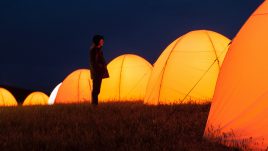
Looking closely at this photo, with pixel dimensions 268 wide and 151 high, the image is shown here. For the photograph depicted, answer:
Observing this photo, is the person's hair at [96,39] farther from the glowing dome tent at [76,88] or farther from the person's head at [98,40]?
the glowing dome tent at [76,88]

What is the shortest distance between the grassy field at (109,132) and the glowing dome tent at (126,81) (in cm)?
1043

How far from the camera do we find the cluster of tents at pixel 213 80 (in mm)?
5754

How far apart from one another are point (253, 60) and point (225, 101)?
0.71m

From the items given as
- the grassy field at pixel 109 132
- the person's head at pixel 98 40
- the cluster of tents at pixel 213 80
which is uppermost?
the person's head at pixel 98 40

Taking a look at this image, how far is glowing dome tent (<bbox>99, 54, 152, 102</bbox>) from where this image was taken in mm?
19578

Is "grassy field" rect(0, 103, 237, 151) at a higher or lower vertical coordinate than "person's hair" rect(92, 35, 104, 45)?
lower

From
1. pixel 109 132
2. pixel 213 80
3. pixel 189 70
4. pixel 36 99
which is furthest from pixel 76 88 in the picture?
pixel 109 132

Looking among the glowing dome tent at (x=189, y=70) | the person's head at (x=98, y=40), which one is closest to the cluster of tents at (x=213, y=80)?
the glowing dome tent at (x=189, y=70)

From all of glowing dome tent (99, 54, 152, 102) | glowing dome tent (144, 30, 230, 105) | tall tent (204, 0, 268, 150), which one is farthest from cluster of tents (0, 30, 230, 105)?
glowing dome tent (99, 54, 152, 102)

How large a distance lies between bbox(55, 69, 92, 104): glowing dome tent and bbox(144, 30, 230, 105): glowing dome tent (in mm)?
10759

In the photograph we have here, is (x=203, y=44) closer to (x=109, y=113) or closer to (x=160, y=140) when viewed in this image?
(x=109, y=113)

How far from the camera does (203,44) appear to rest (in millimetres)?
13008

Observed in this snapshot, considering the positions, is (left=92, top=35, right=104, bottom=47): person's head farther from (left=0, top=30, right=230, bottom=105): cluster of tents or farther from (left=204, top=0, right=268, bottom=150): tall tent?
(left=204, top=0, right=268, bottom=150): tall tent

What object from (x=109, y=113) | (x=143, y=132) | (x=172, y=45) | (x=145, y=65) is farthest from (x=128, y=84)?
(x=143, y=132)
